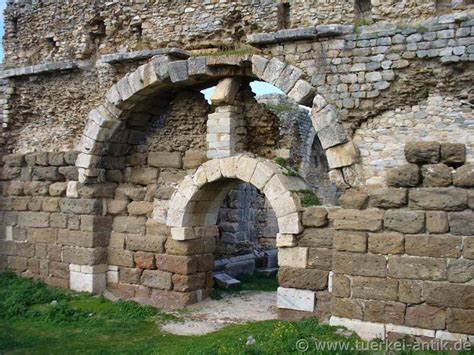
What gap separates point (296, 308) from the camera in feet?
25.4

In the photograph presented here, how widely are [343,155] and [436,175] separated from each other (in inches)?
48.6

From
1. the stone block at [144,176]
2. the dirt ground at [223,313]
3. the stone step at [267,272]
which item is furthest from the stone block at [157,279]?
the stone step at [267,272]

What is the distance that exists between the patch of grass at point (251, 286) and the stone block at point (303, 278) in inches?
79.0

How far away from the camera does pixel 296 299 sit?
7.74m

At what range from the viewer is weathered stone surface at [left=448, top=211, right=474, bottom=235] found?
6.11m

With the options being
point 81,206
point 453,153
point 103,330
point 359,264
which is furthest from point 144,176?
point 453,153

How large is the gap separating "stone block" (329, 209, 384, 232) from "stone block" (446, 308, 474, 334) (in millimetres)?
1221

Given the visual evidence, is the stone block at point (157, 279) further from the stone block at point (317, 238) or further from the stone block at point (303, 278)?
the stone block at point (317, 238)

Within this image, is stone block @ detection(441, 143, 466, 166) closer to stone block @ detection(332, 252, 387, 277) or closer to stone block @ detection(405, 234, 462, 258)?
stone block @ detection(405, 234, 462, 258)

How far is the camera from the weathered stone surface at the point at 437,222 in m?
6.25

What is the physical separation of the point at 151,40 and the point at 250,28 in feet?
5.65

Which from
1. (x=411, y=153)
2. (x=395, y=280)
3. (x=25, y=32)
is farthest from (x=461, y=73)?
(x=25, y=32)

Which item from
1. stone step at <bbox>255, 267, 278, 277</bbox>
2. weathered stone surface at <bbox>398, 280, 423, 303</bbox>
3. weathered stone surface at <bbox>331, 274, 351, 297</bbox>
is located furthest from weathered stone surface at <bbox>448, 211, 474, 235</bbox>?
stone step at <bbox>255, 267, 278, 277</bbox>

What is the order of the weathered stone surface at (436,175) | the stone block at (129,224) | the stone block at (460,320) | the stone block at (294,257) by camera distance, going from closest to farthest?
the stone block at (460,320) → the weathered stone surface at (436,175) → the stone block at (294,257) → the stone block at (129,224)
